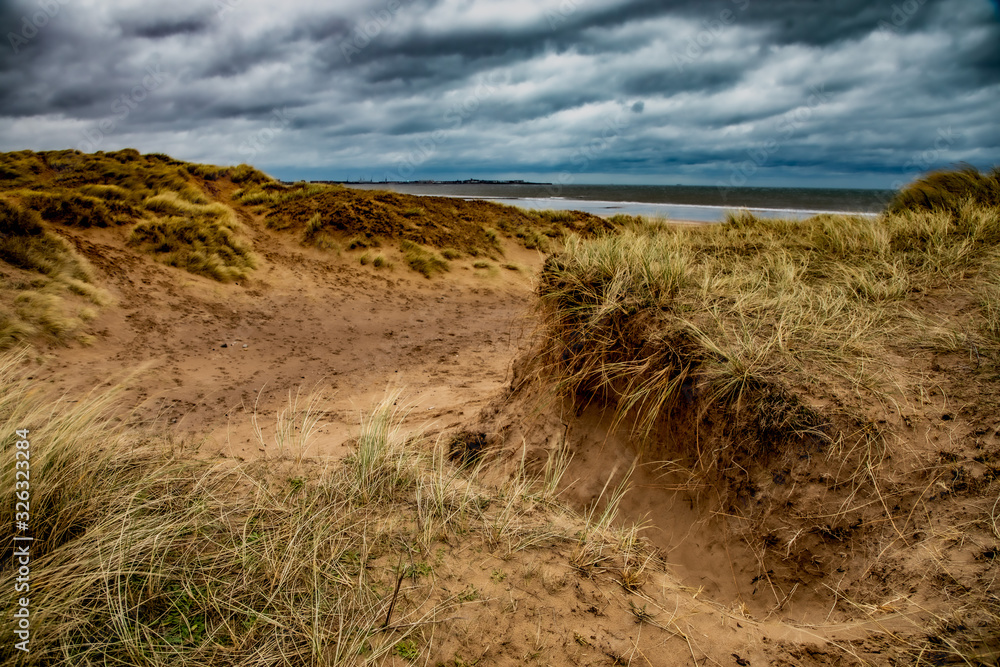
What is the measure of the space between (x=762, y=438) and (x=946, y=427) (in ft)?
3.22

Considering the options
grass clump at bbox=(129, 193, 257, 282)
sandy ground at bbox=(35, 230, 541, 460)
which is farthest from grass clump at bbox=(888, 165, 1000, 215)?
grass clump at bbox=(129, 193, 257, 282)

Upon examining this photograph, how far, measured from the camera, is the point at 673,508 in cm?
355

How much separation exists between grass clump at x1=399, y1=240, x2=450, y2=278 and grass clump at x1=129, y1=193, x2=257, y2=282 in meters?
3.43

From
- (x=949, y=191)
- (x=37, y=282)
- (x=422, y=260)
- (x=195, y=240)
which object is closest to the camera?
(x=37, y=282)

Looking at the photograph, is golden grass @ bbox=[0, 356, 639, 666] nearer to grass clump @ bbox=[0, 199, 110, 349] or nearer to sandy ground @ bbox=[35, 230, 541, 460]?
sandy ground @ bbox=[35, 230, 541, 460]

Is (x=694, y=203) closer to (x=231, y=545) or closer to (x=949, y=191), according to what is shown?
(x=949, y=191)

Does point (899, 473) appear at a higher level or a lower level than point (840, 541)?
higher

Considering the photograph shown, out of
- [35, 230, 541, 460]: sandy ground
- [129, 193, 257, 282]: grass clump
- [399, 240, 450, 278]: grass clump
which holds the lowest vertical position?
[35, 230, 541, 460]: sandy ground

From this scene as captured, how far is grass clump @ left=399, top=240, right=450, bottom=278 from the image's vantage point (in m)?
12.5

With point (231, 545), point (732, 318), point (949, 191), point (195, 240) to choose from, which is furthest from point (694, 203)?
point (231, 545)

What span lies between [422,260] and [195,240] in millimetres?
4801

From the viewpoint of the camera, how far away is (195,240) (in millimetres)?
10820

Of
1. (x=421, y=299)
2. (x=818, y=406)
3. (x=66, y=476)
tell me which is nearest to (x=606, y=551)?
(x=818, y=406)

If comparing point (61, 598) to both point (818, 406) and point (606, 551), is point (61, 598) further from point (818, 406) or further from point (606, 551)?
point (818, 406)
